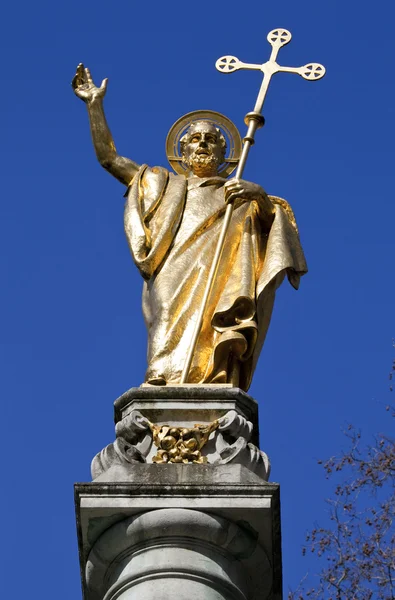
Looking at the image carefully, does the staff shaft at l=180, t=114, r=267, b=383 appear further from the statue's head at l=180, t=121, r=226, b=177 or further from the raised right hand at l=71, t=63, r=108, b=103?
the raised right hand at l=71, t=63, r=108, b=103

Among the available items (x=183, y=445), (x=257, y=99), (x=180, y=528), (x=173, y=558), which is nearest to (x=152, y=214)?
(x=257, y=99)

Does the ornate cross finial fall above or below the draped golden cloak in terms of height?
above

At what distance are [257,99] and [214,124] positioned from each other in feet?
2.35

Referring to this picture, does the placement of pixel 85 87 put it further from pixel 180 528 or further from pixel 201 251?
pixel 180 528

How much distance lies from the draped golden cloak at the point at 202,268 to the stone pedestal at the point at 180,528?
1.17 metres

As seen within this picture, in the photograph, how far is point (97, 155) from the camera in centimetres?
1452

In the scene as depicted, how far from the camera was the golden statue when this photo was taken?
1295 cm

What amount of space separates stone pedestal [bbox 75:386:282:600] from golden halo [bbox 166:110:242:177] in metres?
3.78

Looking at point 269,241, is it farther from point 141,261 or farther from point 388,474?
point 388,474

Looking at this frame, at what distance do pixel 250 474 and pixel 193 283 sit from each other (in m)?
2.20

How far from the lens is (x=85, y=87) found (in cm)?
1484

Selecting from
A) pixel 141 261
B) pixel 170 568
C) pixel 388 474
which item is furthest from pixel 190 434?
pixel 388 474

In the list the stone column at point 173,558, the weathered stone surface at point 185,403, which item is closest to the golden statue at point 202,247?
the weathered stone surface at point 185,403

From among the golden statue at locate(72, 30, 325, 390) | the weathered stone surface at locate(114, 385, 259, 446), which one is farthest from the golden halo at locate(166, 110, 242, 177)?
the weathered stone surface at locate(114, 385, 259, 446)
